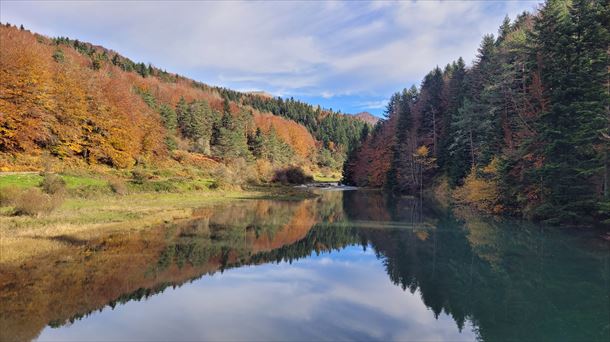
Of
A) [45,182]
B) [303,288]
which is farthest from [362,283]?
[45,182]

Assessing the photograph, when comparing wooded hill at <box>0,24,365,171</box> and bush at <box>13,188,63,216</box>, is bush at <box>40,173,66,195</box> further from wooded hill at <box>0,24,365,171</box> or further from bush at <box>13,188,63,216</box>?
wooded hill at <box>0,24,365,171</box>

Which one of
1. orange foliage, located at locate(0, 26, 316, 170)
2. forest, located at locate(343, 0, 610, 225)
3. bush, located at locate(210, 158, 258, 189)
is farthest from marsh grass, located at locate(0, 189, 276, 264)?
forest, located at locate(343, 0, 610, 225)

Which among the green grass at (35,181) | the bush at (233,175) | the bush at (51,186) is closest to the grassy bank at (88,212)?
the green grass at (35,181)

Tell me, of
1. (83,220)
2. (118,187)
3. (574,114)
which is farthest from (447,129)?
(83,220)

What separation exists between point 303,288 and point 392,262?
18.6 feet

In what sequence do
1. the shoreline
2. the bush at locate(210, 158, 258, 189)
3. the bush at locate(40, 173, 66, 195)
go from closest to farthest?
the shoreline < the bush at locate(40, 173, 66, 195) < the bush at locate(210, 158, 258, 189)

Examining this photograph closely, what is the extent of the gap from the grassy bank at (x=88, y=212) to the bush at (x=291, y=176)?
4062 cm

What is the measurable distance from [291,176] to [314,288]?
8604 cm

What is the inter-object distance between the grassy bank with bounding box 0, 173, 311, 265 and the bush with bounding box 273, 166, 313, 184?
4062 cm

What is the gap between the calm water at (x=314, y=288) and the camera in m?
11.0

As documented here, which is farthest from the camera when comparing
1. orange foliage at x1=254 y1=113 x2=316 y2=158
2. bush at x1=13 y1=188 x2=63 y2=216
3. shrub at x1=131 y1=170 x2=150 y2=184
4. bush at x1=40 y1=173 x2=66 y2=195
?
orange foliage at x1=254 y1=113 x2=316 y2=158

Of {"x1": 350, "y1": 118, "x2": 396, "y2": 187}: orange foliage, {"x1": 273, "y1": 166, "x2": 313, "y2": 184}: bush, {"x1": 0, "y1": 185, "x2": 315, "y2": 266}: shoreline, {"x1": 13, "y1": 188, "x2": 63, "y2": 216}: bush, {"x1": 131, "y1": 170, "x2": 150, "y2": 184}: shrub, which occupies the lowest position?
{"x1": 0, "y1": 185, "x2": 315, "y2": 266}: shoreline

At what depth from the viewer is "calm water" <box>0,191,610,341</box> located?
10984 mm

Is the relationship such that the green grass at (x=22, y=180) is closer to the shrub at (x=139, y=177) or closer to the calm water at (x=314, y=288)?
the shrub at (x=139, y=177)
